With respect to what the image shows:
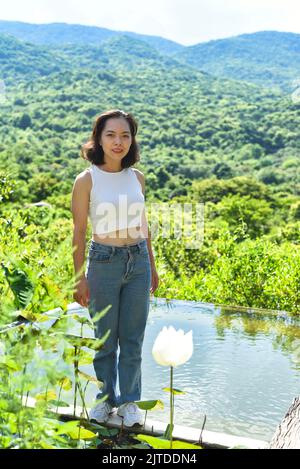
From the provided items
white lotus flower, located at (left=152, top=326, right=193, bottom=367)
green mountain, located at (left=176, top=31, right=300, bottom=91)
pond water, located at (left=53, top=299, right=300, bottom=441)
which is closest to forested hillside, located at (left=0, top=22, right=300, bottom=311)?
green mountain, located at (left=176, top=31, right=300, bottom=91)

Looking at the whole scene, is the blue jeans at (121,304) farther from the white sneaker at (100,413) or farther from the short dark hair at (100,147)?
the short dark hair at (100,147)

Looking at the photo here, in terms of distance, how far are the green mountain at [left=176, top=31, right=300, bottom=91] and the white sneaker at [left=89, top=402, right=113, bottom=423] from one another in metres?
55.7

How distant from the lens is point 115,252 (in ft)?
7.25

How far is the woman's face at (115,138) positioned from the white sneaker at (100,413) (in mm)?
856

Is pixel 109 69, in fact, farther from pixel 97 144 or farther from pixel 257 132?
pixel 97 144

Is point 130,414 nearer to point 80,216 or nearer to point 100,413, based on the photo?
point 100,413

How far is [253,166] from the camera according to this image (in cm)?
3578

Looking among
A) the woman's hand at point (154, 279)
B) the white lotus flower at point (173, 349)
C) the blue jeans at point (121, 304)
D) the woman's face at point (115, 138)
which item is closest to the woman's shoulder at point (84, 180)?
the woman's face at point (115, 138)

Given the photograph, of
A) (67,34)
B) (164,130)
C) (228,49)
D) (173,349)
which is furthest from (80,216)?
(67,34)

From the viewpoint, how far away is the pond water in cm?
250

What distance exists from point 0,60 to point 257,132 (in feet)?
61.3

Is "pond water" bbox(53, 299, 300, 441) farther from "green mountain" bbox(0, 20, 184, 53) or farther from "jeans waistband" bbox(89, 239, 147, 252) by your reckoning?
"green mountain" bbox(0, 20, 184, 53)

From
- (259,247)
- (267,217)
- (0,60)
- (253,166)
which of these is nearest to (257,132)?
(253,166)

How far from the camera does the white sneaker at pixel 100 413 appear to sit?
87.4 inches
